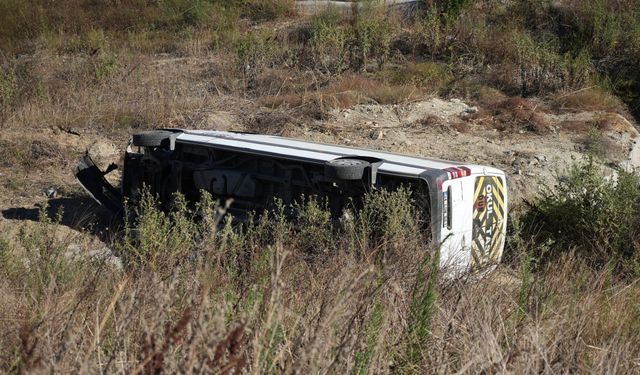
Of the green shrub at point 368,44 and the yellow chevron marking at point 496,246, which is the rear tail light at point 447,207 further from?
the green shrub at point 368,44

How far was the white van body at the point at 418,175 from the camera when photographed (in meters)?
6.67

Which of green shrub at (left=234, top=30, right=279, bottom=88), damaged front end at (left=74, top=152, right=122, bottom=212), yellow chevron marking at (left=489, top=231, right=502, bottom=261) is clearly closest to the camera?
yellow chevron marking at (left=489, top=231, right=502, bottom=261)

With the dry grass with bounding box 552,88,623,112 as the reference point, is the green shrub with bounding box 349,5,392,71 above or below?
above

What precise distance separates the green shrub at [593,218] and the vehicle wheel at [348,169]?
7.06 feet

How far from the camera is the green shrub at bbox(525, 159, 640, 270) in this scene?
8.16 meters

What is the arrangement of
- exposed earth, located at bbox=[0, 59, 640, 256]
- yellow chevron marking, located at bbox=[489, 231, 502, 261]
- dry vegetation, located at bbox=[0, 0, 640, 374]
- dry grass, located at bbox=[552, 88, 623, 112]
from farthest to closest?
dry grass, located at bbox=[552, 88, 623, 112] → exposed earth, located at bbox=[0, 59, 640, 256] → yellow chevron marking, located at bbox=[489, 231, 502, 261] → dry vegetation, located at bbox=[0, 0, 640, 374]

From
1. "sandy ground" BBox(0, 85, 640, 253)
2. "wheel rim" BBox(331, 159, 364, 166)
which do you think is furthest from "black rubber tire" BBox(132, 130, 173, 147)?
"wheel rim" BBox(331, 159, 364, 166)

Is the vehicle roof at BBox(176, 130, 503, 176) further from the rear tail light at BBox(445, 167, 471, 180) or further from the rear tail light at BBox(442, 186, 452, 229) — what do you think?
the rear tail light at BBox(442, 186, 452, 229)

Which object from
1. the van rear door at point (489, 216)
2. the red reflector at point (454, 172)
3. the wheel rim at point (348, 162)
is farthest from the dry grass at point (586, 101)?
the wheel rim at point (348, 162)

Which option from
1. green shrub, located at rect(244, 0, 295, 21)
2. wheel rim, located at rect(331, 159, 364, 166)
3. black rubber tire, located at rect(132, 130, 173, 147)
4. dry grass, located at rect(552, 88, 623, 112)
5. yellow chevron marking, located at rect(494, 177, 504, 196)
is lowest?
yellow chevron marking, located at rect(494, 177, 504, 196)

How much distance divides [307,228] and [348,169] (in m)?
0.72

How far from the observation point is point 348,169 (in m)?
6.92

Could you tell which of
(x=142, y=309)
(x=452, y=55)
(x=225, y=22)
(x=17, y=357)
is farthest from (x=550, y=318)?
(x=225, y=22)

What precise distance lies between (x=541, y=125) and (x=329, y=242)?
729cm
